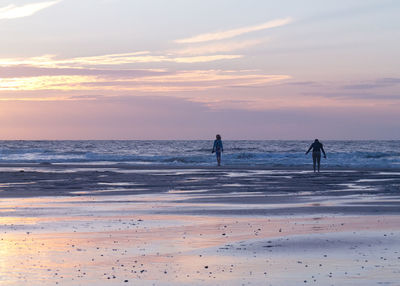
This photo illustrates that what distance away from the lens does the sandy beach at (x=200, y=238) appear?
9117mm

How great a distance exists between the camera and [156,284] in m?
8.62

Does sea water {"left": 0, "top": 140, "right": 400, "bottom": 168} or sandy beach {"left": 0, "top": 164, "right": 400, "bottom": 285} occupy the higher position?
sandy beach {"left": 0, "top": 164, "right": 400, "bottom": 285}

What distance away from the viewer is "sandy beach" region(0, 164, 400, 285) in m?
9.12

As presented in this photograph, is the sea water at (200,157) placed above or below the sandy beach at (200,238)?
below

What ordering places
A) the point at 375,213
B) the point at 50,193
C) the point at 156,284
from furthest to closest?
the point at 50,193 < the point at 375,213 < the point at 156,284

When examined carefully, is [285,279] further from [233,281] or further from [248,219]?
[248,219]

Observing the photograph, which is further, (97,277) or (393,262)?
(393,262)

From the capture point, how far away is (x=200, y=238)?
1221 cm

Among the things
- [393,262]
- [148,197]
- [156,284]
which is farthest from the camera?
[148,197]

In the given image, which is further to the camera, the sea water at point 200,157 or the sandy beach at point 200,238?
the sea water at point 200,157

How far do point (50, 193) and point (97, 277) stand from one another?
47.3ft

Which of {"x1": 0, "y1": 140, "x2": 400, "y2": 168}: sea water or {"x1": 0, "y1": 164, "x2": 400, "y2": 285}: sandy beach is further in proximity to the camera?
{"x1": 0, "y1": 140, "x2": 400, "y2": 168}: sea water

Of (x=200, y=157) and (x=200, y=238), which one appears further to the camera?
(x=200, y=157)

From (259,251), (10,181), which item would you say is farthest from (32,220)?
(10,181)
